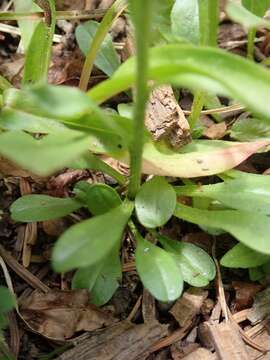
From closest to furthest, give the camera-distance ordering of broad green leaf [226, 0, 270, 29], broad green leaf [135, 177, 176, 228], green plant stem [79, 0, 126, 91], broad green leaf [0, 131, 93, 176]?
broad green leaf [0, 131, 93, 176], broad green leaf [226, 0, 270, 29], broad green leaf [135, 177, 176, 228], green plant stem [79, 0, 126, 91]

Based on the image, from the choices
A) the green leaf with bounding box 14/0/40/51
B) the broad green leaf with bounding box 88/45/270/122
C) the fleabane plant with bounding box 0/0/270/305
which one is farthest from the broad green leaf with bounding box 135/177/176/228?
the green leaf with bounding box 14/0/40/51

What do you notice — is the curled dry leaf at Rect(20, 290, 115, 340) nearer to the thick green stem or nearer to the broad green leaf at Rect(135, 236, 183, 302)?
the broad green leaf at Rect(135, 236, 183, 302)

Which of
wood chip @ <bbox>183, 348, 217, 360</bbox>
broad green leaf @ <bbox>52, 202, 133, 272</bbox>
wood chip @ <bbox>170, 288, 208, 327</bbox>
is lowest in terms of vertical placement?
wood chip @ <bbox>183, 348, 217, 360</bbox>

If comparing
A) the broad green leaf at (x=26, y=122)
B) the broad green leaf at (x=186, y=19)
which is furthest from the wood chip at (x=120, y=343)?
the broad green leaf at (x=186, y=19)

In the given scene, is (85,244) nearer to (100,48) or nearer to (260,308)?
(260,308)

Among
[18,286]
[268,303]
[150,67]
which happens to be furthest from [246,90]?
[18,286]

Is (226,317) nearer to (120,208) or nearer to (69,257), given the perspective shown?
(120,208)

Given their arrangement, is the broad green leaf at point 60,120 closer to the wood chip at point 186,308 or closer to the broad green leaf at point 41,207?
the broad green leaf at point 41,207

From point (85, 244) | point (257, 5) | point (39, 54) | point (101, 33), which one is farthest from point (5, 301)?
point (257, 5)
